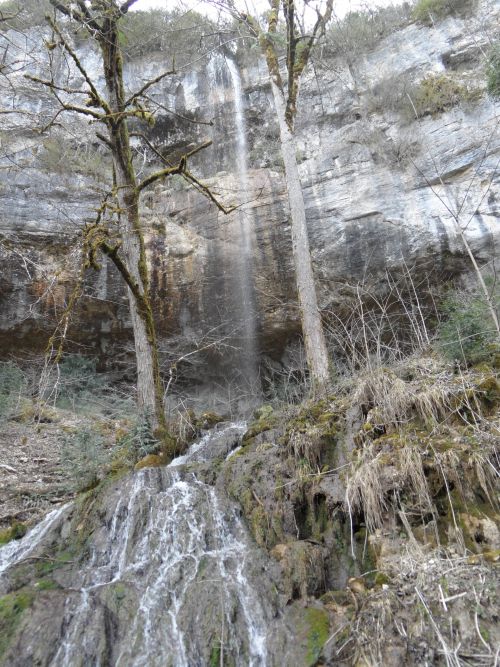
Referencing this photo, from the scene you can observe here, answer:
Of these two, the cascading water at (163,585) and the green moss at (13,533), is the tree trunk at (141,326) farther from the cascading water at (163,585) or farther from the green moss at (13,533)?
the green moss at (13,533)

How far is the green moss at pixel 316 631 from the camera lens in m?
2.59

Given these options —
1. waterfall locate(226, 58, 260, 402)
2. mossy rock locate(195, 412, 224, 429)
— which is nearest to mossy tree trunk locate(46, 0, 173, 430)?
mossy rock locate(195, 412, 224, 429)

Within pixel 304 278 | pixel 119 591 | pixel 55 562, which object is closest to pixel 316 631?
pixel 119 591

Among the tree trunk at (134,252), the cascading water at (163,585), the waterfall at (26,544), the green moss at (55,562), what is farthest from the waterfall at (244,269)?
the green moss at (55,562)

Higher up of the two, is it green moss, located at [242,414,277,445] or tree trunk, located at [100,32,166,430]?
tree trunk, located at [100,32,166,430]

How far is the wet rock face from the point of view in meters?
8.90

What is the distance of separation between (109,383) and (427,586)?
9.67 meters

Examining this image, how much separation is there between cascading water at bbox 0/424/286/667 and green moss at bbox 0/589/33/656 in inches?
10.7

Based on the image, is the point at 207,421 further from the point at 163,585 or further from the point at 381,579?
the point at 381,579

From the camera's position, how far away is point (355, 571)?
10.2 feet

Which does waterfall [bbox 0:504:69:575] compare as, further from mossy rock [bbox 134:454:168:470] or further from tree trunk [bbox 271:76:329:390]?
tree trunk [bbox 271:76:329:390]

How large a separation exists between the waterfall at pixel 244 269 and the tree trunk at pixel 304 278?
1843 millimetres

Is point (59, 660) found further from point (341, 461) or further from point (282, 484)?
point (341, 461)

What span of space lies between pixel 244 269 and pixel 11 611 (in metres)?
7.93
